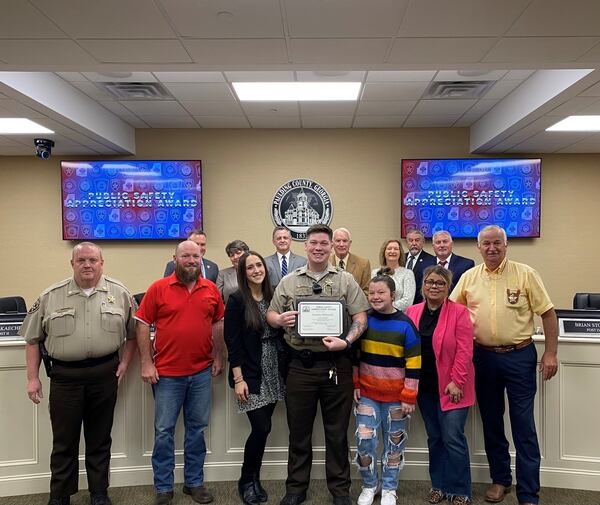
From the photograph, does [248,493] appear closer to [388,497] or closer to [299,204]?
[388,497]

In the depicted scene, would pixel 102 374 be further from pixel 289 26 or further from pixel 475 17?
pixel 475 17

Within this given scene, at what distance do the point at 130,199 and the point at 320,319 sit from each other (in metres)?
4.33

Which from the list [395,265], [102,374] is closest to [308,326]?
[102,374]

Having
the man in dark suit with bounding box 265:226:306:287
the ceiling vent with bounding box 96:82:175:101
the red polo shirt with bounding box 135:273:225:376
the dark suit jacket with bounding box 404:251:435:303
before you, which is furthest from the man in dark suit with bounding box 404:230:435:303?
the ceiling vent with bounding box 96:82:175:101

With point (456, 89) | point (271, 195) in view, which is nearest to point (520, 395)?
point (456, 89)

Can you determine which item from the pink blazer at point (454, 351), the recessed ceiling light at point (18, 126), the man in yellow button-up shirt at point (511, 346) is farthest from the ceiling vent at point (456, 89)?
the recessed ceiling light at point (18, 126)

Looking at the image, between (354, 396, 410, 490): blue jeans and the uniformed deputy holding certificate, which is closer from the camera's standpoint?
the uniformed deputy holding certificate

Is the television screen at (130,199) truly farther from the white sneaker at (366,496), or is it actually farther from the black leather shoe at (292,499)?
the white sneaker at (366,496)

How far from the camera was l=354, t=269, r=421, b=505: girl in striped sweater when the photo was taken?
111 inches

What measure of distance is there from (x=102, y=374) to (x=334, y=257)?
7.22 feet

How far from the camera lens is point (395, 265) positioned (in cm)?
417

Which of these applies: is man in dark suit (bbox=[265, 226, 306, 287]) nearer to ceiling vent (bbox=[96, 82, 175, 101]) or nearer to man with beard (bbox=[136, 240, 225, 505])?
man with beard (bbox=[136, 240, 225, 505])

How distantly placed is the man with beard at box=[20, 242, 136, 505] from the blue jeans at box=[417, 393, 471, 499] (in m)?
1.93

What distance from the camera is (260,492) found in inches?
121
